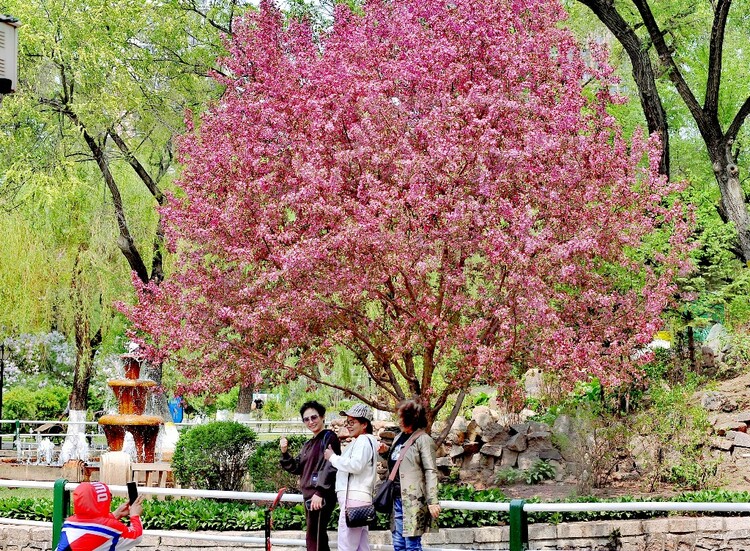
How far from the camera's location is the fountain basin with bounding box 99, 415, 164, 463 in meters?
16.1

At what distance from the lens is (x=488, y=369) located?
11.3m

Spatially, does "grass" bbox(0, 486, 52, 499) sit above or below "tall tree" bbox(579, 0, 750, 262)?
below

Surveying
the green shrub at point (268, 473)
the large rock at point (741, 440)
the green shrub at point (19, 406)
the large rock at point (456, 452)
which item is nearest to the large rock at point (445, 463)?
the large rock at point (456, 452)

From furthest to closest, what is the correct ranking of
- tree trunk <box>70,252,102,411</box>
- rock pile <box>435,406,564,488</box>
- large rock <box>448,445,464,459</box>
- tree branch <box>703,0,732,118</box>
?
tree trunk <box>70,252,102,411</box> → tree branch <box>703,0,732,118</box> → large rock <box>448,445,464,459</box> → rock pile <box>435,406,564,488</box>

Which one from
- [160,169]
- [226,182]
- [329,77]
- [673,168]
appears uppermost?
[673,168]

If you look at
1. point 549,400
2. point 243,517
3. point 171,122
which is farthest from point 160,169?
point 243,517

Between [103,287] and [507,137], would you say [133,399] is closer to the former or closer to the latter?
[103,287]

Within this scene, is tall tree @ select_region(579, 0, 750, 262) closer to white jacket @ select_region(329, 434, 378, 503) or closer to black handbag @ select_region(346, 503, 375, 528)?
white jacket @ select_region(329, 434, 378, 503)

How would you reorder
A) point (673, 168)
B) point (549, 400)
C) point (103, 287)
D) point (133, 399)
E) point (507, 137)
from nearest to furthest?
point (507, 137) → point (133, 399) → point (549, 400) → point (103, 287) → point (673, 168)

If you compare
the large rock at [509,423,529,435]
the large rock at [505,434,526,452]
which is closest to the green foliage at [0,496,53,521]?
the large rock at [505,434,526,452]

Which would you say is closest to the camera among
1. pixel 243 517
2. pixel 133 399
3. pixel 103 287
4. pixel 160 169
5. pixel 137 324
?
pixel 243 517

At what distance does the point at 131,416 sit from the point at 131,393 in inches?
14.7

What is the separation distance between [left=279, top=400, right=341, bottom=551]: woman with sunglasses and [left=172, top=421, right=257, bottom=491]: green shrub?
172 inches

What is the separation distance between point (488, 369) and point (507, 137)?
2809 mm
